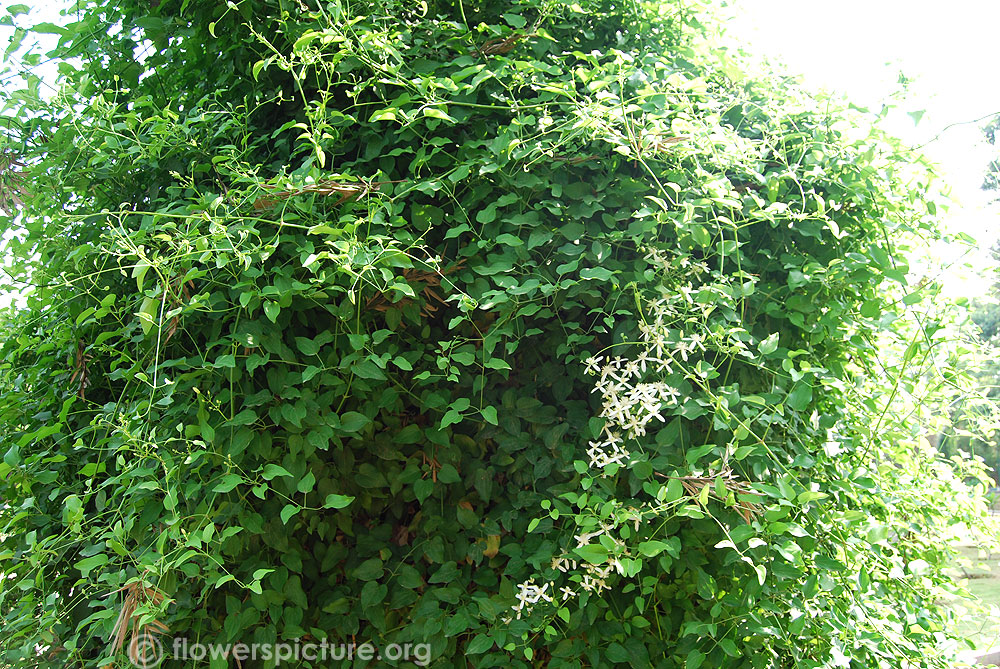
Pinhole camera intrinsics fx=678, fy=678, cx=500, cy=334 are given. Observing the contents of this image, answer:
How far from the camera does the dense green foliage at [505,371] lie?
3.68ft

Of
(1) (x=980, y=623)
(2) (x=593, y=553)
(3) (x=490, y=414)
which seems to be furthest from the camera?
(1) (x=980, y=623)

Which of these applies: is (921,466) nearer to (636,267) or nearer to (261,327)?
(636,267)

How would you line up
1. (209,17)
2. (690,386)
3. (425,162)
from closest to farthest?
(690,386) < (425,162) < (209,17)

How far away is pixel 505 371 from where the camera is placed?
3.96 ft

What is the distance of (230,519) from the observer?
116 centimetres

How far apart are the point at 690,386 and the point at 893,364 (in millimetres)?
649

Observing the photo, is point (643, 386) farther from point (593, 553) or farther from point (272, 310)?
point (272, 310)

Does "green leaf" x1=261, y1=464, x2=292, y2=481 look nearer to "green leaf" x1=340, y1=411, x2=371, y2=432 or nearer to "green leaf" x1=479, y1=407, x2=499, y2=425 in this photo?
"green leaf" x1=340, y1=411, x2=371, y2=432

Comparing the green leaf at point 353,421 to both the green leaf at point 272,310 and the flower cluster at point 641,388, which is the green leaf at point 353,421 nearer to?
the green leaf at point 272,310

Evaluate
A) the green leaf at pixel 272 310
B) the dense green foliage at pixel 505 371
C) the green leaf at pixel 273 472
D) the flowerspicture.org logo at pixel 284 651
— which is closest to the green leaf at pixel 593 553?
the dense green foliage at pixel 505 371

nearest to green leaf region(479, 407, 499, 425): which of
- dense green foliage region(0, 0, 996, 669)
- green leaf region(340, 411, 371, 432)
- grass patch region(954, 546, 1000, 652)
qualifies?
dense green foliage region(0, 0, 996, 669)

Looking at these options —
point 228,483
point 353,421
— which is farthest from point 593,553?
point 228,483

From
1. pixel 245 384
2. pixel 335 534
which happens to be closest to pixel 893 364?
pixel 335 534

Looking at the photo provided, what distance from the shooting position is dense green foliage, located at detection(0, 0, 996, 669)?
3.68ft
